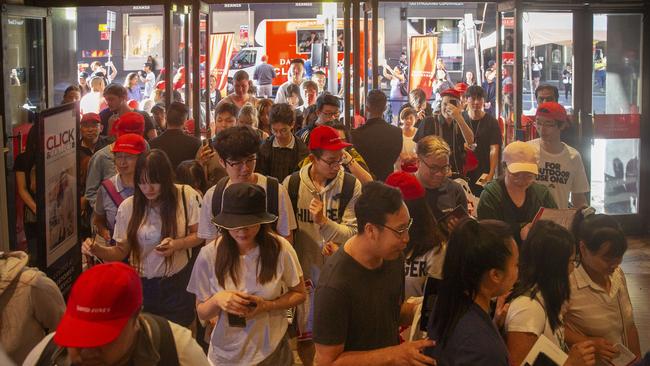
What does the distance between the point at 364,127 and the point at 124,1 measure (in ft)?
11.3

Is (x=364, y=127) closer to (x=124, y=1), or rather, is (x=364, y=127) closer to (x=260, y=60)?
(x=124, y=1)

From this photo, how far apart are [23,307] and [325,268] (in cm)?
117

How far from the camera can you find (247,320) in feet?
13.6

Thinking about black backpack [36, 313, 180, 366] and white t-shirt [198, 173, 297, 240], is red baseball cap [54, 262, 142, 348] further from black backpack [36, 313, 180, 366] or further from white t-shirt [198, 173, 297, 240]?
white t-shirt [198, 173, 297, 240]

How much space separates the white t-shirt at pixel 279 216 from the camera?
505 centimetres

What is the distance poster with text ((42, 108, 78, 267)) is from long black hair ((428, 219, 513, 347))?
208 centimetres

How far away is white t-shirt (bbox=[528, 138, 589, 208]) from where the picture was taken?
6.57 m

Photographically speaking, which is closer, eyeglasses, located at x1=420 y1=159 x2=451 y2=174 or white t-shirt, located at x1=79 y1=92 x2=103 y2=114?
eyeglasses, located at x1=420 y1=159 x2=451 y2=174

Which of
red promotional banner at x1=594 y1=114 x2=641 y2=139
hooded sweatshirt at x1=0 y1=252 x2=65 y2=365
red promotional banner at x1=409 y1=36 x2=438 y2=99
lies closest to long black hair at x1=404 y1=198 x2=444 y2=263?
hooded sweatshirt at x1=0 y1=252 x2=65 y2=365

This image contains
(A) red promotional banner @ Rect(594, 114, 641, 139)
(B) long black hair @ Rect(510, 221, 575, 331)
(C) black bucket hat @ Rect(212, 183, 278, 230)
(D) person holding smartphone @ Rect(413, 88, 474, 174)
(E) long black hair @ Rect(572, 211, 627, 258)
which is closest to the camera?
(B) long black hair @ Rect(510, 221, 575, 331)

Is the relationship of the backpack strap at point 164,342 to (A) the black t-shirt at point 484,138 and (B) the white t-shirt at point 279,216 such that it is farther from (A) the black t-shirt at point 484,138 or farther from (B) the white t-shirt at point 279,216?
(A) the black t-shirt at point 484,138

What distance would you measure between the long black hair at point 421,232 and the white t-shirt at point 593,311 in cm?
85

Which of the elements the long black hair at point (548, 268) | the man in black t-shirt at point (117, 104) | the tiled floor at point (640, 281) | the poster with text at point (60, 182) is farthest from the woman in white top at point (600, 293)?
the man in black t-shirt at point (117, 104)

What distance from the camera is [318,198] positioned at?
5.57m
